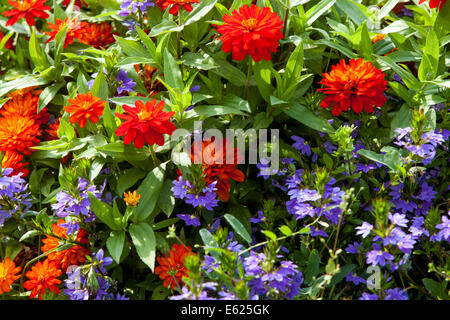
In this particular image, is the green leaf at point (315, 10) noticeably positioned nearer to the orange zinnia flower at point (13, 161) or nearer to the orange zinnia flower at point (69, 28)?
the orange zinnia flower at point (69, 28)

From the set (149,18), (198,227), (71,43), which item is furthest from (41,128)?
(198,227)

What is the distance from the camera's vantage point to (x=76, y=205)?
5.61 ft

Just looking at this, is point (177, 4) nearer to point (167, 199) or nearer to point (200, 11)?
point (200, 11)

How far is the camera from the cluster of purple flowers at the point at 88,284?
165 centimetres

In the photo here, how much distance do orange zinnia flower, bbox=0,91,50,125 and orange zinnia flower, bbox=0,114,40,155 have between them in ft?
0.30

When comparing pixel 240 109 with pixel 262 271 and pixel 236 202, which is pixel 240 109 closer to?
pixel 236 202

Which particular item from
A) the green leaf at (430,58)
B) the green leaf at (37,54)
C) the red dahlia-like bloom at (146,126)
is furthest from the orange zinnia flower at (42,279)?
the green leaf at (430,58)

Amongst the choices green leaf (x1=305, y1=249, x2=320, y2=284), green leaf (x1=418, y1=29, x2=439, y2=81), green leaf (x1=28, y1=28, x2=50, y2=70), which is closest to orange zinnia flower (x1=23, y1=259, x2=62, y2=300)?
green leaf (x1=305, y1=249, x2=320, y2=284)

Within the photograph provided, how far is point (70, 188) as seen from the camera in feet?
5.60

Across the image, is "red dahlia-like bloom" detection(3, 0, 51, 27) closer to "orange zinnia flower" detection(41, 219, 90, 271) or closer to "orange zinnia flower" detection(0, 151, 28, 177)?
"orange zinnia flower" detection(0, 151, 28, 177)

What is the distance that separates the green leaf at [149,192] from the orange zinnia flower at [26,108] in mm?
621

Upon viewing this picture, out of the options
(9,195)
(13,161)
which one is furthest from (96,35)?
(9,195)

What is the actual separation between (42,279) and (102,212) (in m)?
0.28

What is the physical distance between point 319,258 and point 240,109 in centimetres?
58
